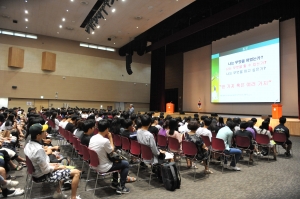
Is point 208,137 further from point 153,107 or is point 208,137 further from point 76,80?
point 76,80

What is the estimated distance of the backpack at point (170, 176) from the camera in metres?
3.21

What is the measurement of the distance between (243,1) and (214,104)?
644 cm

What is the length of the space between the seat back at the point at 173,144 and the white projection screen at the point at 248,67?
26.5ft

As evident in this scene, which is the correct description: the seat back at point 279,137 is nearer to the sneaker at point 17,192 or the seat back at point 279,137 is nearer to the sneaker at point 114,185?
the sneaker at point 114,185

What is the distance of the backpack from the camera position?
321cm

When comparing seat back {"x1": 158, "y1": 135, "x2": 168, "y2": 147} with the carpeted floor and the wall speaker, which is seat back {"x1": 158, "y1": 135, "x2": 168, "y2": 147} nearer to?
the carpeted floor

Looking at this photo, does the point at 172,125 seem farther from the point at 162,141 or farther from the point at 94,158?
the point at 94,158

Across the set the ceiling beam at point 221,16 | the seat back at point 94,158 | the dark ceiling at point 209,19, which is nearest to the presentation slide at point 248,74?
the dark ceiling at point 209,19

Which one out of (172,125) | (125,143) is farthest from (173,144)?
(125,143)

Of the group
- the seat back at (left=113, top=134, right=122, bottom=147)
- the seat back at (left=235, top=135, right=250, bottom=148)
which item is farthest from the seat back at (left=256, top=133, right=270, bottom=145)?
the seat back at (left=113, top=134, right=122, bottom=147)

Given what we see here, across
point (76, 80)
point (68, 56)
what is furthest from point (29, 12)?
point (76, 80)

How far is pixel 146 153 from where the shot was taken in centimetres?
347

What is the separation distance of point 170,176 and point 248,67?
9.77 m

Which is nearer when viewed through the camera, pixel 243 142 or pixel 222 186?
pixel 222 186
